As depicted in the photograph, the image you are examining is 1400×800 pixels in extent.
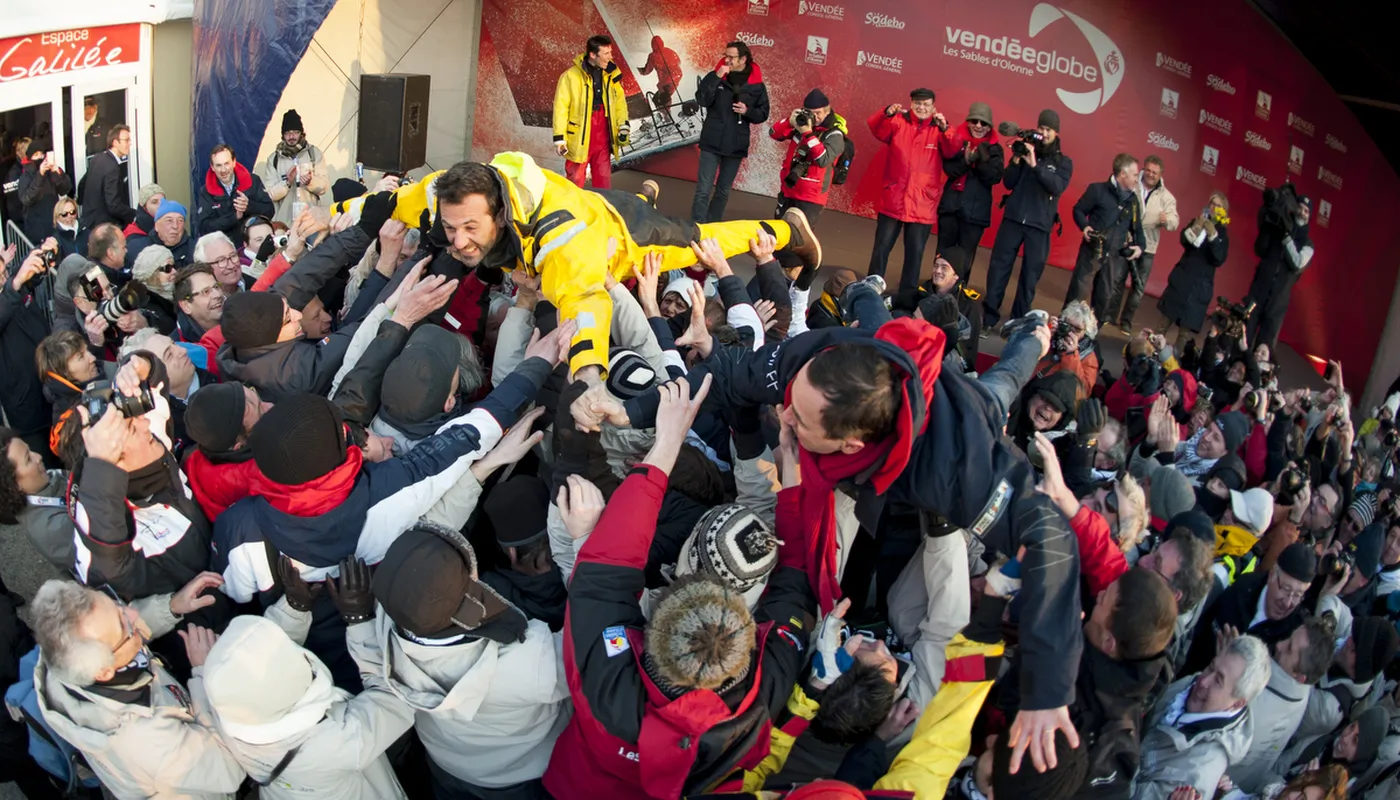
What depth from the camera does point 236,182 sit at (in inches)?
265

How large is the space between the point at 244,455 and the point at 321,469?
44 centimetres

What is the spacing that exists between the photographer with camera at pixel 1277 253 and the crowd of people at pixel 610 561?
4.63 metres

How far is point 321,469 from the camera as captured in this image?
2.29 meters

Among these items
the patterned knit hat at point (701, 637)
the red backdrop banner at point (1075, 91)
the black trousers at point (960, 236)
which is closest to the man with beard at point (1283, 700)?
the patterned knit hat at point (701, 637)

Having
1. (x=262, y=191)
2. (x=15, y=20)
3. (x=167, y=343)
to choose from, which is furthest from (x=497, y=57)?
(x=167, y=343)

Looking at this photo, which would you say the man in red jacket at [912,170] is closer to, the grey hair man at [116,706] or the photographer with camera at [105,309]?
the photographer with camera at [105,309]

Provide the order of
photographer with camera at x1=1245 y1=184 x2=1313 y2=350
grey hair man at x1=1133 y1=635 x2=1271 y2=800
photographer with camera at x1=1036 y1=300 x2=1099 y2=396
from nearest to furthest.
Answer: grey hair man at x1=1133 y1=635 x2=1271 y2=800
photographer with camera at x1=1036 y1=300 x2=1099 y2=396
photographer with camera at x1=1245 y1=184 x2=1313 y2=350

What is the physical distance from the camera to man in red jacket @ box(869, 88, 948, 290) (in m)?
7.15

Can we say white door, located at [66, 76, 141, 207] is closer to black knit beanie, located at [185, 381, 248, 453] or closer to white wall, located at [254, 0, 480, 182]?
white wall, located at [254, 0, 480, 182]

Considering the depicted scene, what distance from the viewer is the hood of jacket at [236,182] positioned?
21.9 feet

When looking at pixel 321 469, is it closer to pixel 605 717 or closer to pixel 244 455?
pixel 244 455

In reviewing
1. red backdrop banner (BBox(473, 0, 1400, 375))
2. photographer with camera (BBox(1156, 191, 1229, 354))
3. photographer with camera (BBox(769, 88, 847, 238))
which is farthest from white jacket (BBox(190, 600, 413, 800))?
red backdrop banner (BBox(473, 0, 1400, 375))

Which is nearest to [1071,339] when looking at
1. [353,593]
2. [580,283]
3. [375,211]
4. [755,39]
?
[580,283]

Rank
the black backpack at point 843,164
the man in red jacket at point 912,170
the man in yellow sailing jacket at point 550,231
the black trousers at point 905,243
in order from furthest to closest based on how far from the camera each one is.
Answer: the black trousers at point 905,243 < the man in red jacket at point 912,170 < the black backpack at point 843,164 < the man in yellow sailing jacket at point 550,231
